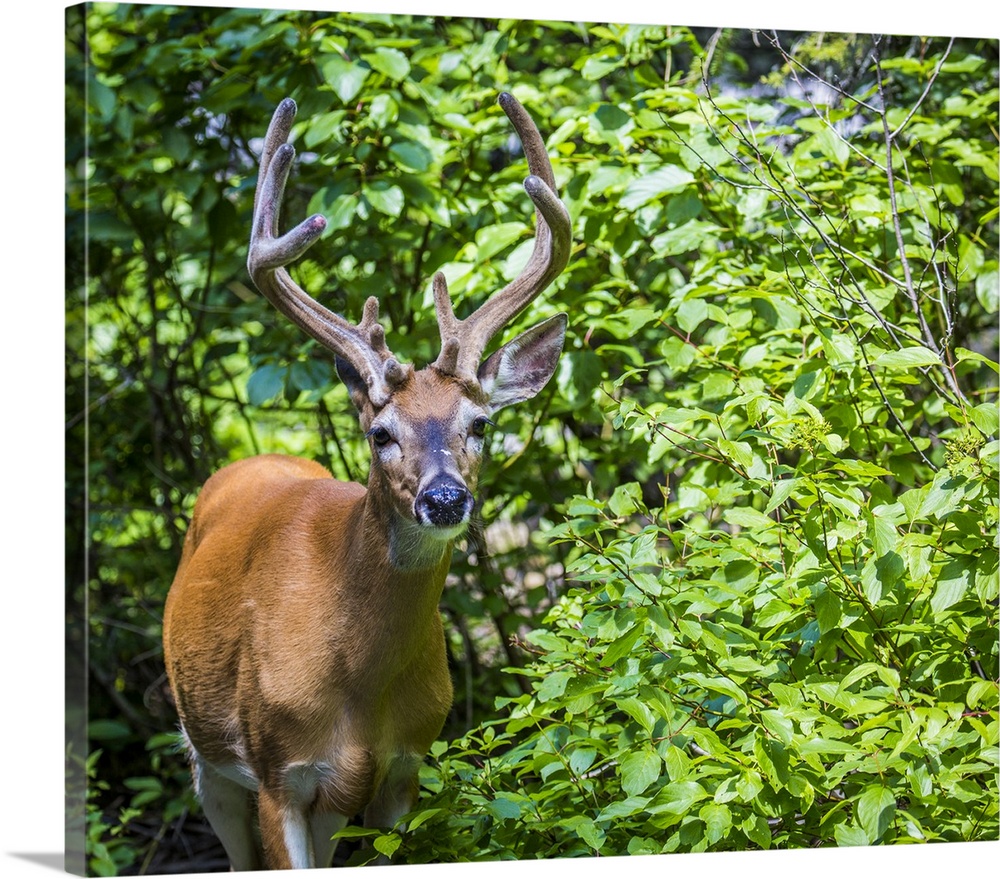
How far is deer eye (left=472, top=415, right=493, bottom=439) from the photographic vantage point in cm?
365

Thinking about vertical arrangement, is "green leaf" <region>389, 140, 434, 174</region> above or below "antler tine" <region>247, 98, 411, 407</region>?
above

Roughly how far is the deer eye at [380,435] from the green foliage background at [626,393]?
1.80 ft

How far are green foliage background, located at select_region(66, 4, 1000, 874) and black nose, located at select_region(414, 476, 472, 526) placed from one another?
1.54 feet

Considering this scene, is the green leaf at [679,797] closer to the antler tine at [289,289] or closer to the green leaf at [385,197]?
the antler tine at [289,289]

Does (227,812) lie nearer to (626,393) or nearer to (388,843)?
(388,843)

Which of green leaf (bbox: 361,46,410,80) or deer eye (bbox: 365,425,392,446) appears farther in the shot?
green leaf (bbox: 361,46,410,80)

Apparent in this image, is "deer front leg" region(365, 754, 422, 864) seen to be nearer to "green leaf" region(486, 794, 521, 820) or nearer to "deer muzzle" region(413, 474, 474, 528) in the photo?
"green leaf" region(486, 794, 521, 820)

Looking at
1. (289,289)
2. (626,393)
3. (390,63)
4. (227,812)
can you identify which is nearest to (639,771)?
(289,289)

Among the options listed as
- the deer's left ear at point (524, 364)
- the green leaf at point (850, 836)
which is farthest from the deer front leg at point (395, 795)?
the green leaf at point (850, 836)

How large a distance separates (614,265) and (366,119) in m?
1.10

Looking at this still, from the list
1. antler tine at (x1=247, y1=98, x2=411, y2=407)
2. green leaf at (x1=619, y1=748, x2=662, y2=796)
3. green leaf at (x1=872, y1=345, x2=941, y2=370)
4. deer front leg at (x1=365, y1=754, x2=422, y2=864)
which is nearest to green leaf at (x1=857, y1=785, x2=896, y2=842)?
green leaf at (x1=619, y1=748, x2=662, y2=796)

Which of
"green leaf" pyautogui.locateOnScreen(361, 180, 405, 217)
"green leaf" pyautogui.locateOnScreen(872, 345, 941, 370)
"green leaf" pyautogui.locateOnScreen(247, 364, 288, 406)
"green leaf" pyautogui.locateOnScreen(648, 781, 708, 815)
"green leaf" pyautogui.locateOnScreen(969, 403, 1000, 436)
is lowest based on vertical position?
"green leaf" pyautogui.locateOnScreen(648, 781, 708, 815)

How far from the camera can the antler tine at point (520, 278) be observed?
3709 mm

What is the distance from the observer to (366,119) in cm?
500
